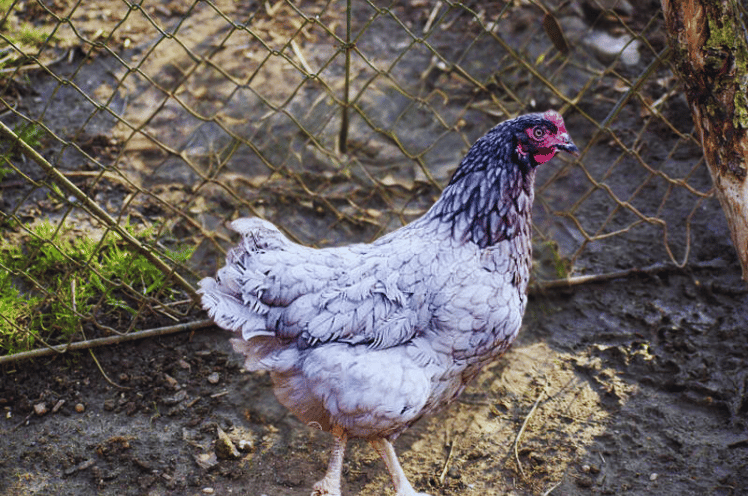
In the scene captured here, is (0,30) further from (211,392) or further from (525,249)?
(525,249)

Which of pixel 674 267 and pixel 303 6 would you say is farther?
pixel 303 6

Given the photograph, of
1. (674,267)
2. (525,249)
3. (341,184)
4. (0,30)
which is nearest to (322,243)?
(341,184)

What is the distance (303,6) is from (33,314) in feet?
8.83

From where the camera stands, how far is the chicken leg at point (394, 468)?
2559 millimetres

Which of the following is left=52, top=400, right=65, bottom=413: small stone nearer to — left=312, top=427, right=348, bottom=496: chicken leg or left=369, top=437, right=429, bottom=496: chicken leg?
left=312, top=427, right=348, bottom=496: chicken leg

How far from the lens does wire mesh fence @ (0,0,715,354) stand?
319 cm

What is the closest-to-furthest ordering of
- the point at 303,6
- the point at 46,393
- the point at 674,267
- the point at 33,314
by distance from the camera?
the point at 46,393, the point at 33,314, the point at 674,267, the point at 303,6

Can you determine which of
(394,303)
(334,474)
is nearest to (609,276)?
(394,303)

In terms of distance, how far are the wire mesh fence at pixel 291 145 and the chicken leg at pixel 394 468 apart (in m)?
1.11

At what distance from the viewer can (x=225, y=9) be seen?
15.1 feet

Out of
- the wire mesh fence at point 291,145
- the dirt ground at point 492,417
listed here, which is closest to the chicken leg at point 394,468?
the dirt ground at point 492,417

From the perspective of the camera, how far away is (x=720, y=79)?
7.73 feet

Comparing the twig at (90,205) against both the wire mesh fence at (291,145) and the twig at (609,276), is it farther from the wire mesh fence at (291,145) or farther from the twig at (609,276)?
the twig at (609,276)

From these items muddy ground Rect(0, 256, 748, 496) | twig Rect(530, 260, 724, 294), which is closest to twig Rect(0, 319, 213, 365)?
muddy ground Rect(0, 256, 748, 496)
